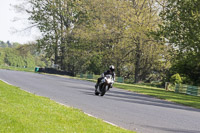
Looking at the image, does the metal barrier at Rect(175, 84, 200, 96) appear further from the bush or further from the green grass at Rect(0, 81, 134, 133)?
the green grass at Rect(0, 81, 134, 133)

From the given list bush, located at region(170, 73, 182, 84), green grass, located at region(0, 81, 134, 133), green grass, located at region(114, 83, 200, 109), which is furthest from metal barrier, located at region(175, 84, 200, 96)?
green grass, located at region(0, 81, 134, 133)

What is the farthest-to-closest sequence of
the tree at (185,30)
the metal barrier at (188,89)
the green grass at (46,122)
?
the metal barrier at (188,89)
the tree at (185,30)
the green grass at (46,122)

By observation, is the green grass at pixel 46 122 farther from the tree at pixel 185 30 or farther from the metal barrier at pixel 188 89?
the metal barrier at pixel 188 89

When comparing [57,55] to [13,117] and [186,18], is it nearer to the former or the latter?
[186,18]

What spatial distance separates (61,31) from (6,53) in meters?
67.1

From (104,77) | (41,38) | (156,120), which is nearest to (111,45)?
(41,38)

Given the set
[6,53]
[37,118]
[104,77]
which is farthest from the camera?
[6,53]

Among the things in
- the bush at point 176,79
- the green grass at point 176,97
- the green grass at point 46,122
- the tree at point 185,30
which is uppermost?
the tree at point 185,30

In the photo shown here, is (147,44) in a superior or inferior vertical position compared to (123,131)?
superior

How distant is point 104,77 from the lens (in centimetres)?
1980

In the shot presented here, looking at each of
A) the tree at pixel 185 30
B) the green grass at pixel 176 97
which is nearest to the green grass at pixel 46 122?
the green grass at pixel 176 97

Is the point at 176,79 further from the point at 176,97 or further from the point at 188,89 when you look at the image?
the point at 176,97

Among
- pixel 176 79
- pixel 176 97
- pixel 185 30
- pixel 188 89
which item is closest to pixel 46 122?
pixel 176 97

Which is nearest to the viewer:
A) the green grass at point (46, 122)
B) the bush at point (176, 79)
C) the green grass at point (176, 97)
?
the green grass at point (46, 122)
